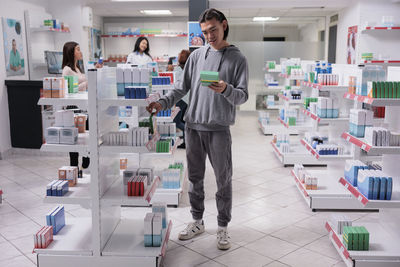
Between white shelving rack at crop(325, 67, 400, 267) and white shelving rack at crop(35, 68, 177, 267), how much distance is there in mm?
1488

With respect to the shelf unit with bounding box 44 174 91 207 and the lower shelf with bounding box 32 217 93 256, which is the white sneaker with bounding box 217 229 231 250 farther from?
the shelf unit with bounding box 44 174 91 207

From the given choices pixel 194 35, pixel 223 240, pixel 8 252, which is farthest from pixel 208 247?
pixel 194 35

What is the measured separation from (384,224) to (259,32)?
10662mm

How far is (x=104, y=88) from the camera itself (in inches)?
119

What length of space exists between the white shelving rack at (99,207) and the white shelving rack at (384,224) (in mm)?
1488

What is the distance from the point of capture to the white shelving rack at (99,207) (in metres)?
2.90

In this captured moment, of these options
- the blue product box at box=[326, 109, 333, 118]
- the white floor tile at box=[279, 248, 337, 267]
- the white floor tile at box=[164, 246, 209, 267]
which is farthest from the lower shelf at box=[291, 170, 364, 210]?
the white floor tile at box=[164, 246, 209, 267]

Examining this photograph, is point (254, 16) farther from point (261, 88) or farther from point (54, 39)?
point (54, 39)

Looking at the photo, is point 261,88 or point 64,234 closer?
point 64,234

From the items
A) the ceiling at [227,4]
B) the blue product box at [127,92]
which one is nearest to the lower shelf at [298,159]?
the blue product box at [127,92]

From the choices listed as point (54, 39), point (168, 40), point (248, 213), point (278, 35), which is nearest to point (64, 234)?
point (248, 213)

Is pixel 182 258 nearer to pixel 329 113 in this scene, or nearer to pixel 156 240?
A: pixel 156 240

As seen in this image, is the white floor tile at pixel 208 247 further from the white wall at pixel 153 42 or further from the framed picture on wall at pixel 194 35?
the white wall at pixel 153 42

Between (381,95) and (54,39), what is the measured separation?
8.46 metres
